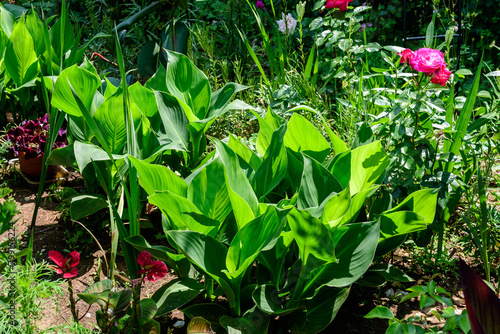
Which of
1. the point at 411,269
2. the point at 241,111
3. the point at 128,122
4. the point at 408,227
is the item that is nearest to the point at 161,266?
the point at 128,122

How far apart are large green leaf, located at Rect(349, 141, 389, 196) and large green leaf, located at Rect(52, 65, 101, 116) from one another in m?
1.18

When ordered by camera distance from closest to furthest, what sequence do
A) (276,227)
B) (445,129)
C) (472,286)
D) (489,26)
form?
(472,286), (276,227), (445,129), (489,26)

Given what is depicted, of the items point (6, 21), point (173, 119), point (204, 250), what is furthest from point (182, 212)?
point (6, 21)

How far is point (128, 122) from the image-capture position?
5.38 ft

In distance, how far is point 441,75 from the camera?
1.80 m

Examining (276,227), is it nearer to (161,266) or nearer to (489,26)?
(161,266)

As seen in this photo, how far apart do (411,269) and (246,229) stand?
3.03 feet

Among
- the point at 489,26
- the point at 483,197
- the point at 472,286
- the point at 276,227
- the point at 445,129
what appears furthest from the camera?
the point at 489,26

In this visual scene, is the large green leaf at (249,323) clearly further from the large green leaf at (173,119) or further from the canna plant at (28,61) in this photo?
the canna plant at (28,61)

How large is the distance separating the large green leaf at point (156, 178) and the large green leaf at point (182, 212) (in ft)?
0.37

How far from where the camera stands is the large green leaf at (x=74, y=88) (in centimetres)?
202

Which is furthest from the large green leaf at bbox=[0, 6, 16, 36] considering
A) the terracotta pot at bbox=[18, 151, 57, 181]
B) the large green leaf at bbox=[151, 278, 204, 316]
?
the large green leaf at bbox=[151, 278, 204, 316]

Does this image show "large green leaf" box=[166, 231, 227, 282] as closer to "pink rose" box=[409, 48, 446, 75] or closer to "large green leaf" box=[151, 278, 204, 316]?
"large green leaf" box=[151, 278, 204, 316]

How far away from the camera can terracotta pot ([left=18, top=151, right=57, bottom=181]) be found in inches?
103
